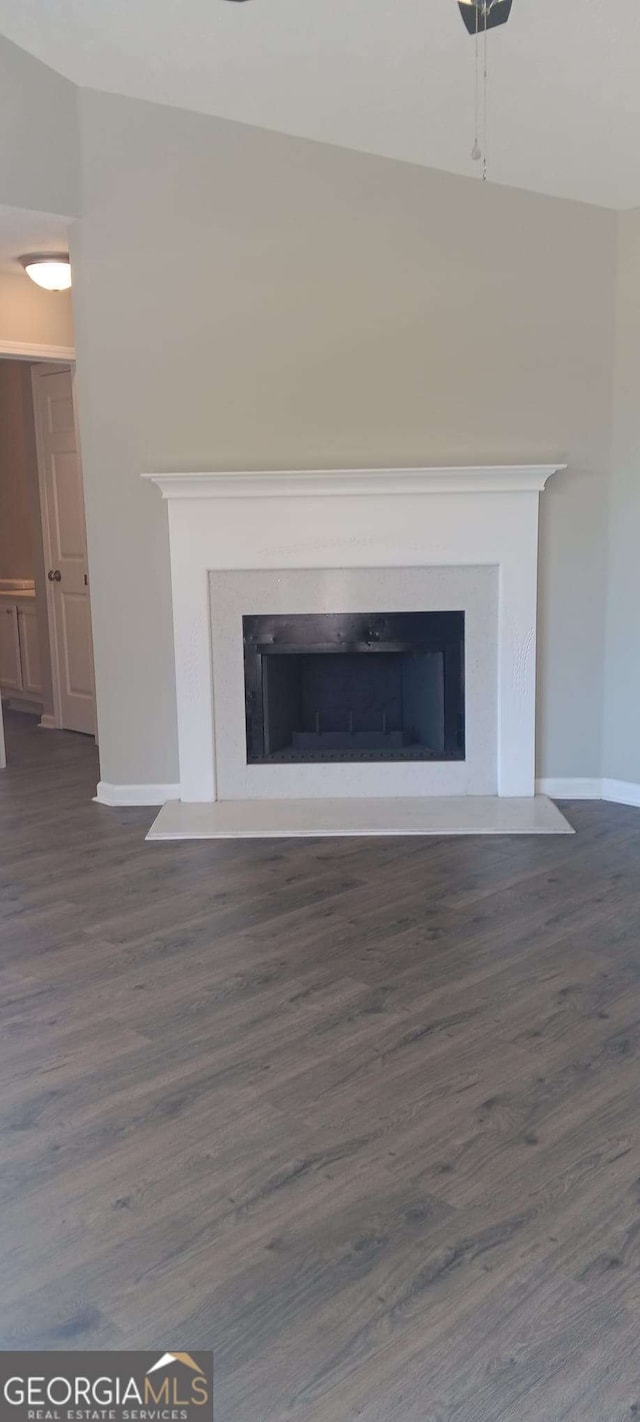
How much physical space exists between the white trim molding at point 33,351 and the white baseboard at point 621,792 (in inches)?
142

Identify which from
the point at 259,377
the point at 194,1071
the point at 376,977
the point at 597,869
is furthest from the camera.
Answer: the point at 259,377

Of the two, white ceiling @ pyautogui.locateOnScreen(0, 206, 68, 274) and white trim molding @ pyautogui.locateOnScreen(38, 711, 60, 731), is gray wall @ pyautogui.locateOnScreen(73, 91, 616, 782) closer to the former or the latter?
white ceiling @ pyautogui.locateOnScreen(0, 206, 68, 274)

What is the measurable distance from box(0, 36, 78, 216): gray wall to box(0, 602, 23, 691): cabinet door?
3.56m

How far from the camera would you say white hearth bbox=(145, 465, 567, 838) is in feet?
14.5

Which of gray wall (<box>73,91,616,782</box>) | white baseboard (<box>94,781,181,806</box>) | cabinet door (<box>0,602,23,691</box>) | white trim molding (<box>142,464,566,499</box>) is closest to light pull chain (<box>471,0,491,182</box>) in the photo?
gray wall (<box>73,91,616,782</box>)

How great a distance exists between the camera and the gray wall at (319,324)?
434cm

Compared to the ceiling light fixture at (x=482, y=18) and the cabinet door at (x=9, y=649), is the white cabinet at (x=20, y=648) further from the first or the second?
the ceiling light fixture at (x=482, y=18)

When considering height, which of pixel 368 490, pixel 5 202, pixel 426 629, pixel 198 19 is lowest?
pixel 426 629

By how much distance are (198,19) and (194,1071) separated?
336cm

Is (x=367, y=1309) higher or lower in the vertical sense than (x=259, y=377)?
lower

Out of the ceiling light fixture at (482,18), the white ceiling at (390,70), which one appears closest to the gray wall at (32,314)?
the white ceiling at (390,70)

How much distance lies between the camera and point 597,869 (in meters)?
3.82

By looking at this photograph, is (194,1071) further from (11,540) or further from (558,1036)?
(11,540)

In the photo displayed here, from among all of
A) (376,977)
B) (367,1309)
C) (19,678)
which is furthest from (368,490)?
(19,678)
